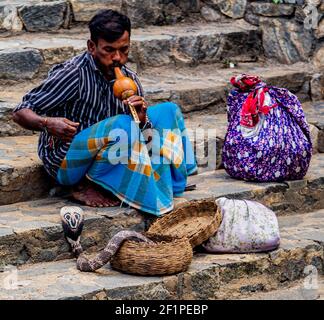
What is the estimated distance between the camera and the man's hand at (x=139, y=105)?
5.82 m

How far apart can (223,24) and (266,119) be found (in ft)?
7.66

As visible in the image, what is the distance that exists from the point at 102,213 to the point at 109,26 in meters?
1.09

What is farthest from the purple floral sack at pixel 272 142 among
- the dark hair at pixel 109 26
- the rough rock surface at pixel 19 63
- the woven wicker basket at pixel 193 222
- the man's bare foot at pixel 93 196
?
the rough rock surface at pixel 19 63

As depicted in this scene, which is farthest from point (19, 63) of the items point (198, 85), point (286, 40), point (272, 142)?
point (286, 40)

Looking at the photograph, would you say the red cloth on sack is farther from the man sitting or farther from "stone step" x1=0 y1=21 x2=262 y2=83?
"stone step" x1=0 y1=21 x2=262 y2=83

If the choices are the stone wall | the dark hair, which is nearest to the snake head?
the dark hair

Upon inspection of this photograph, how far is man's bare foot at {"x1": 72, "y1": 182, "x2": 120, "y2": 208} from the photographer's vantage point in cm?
605

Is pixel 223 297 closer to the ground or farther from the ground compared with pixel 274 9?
closer to the ground

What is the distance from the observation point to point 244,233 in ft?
19.3

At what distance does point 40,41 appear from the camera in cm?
775

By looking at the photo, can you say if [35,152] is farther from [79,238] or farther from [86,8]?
[86,8]

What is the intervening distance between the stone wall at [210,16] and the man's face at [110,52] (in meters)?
2.12
